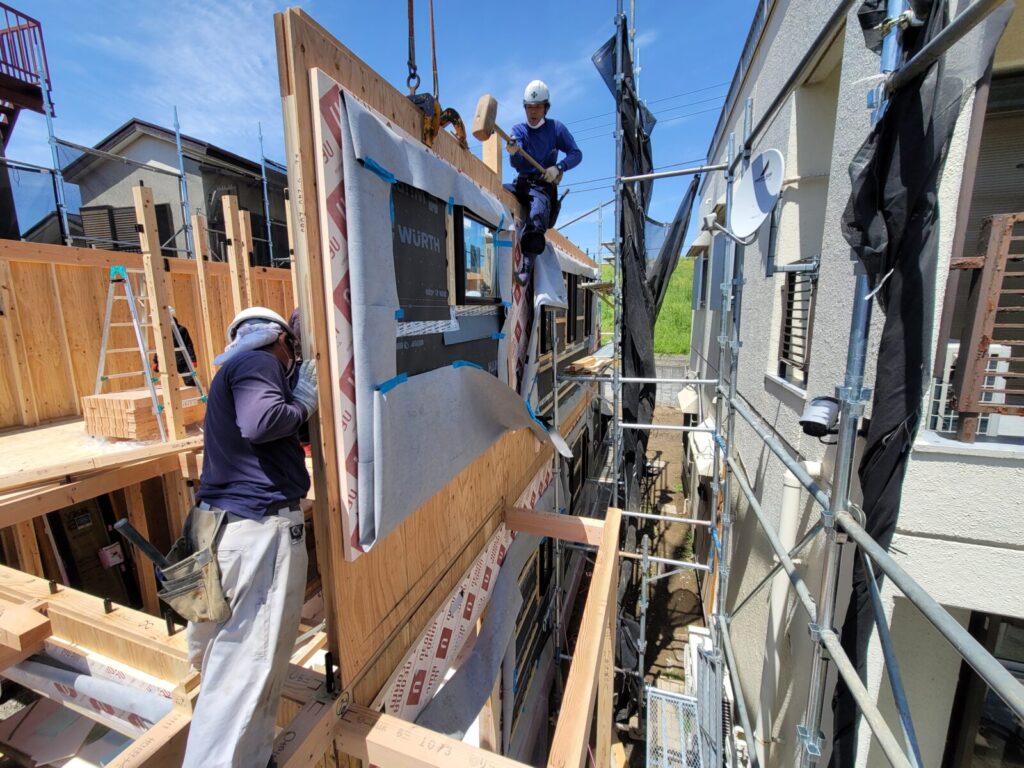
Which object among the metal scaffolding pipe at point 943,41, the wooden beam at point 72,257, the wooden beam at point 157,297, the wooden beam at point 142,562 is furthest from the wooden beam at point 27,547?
the metal scaffolding pipe at point 943,41

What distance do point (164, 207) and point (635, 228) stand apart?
1236 cm

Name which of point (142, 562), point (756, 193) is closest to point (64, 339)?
point (142, 562)

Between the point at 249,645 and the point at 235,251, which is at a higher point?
the point at 235,251

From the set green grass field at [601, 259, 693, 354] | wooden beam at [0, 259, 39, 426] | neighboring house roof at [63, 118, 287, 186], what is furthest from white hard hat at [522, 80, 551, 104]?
green grass field at [601, 259, 693, 354]

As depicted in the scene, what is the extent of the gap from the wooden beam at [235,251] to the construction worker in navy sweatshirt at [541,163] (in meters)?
3.99

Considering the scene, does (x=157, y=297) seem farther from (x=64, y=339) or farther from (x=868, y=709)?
(x=868, y=709)

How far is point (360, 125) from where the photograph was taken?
1.56 m

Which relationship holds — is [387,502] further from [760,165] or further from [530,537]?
[760,165]

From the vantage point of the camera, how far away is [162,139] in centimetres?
1207

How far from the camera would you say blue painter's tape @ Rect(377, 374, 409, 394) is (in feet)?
5.54

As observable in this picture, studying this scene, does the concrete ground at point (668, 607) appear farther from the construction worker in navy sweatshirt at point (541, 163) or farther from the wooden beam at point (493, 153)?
the wooden beam at point (493, 153)

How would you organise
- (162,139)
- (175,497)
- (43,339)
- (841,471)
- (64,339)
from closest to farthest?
(841,471), (175,497), (43,339), (64,339), (162,139)

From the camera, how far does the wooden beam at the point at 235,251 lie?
5621 mm

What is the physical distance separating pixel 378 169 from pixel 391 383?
0.82 meters
